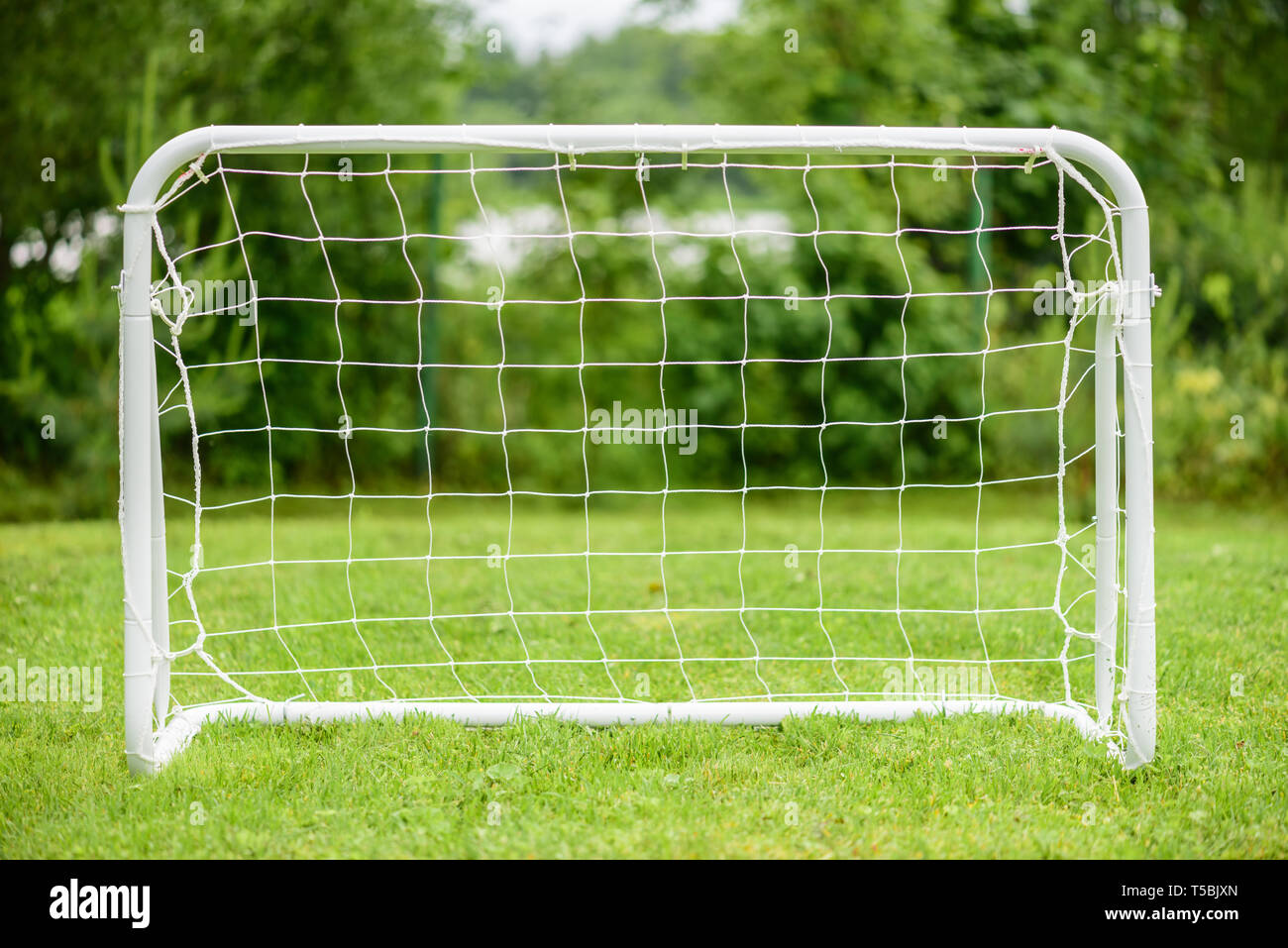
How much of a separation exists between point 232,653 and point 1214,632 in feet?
12.7

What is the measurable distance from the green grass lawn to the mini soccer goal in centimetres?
5

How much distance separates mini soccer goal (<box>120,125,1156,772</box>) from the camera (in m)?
3.22

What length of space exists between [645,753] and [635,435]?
5135 millimetres

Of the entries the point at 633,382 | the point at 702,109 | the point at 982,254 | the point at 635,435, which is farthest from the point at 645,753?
the point at 702,109

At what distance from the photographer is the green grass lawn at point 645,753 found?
2.75m

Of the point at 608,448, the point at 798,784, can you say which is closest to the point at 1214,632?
the point at 798,784

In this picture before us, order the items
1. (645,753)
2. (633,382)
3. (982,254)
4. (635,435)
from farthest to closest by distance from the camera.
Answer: (633,382)
(635,435)
(982,254)
(645,753)

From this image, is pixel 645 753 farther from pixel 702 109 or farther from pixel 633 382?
pixel 702 109

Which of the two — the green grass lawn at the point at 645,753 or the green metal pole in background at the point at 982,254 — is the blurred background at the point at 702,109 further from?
the green grass lawn at the point at 645,753

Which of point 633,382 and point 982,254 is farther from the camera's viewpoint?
point 633,382

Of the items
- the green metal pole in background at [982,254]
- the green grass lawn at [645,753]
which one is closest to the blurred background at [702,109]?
the green metal pole in background at [982,254]

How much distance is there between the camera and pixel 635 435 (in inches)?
324

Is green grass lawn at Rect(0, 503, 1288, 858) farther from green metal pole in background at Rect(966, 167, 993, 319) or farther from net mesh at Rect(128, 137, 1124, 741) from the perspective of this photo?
green metal pole in background at Rect(966, 167, 993, 319)
